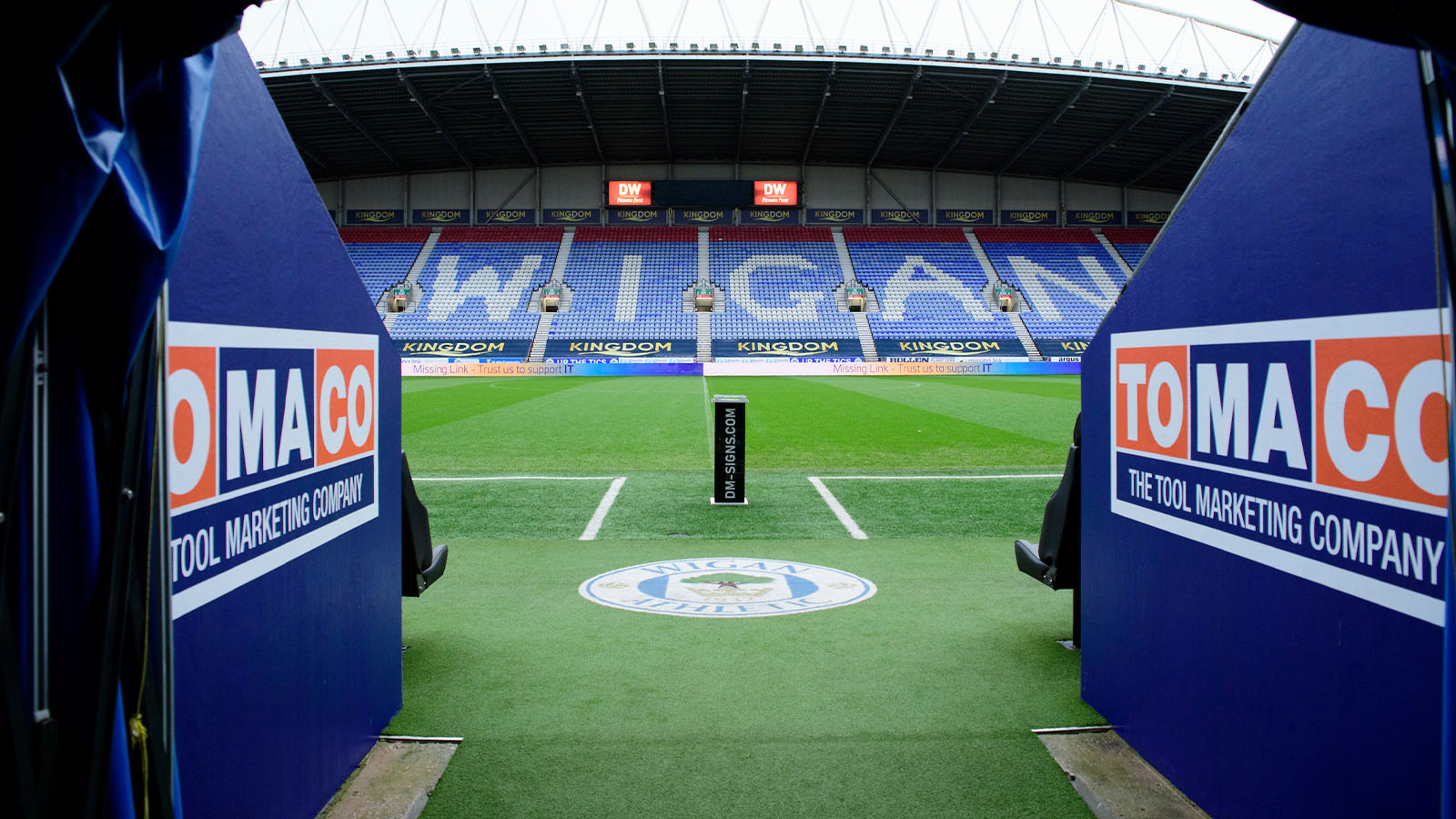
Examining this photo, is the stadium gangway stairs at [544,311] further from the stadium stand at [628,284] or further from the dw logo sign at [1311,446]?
the dw logo sign at [1311,446]

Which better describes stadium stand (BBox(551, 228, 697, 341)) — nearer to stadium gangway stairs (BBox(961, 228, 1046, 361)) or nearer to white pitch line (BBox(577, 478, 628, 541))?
stadium gangway stairs (BBox(961, 228, 1046, 361))

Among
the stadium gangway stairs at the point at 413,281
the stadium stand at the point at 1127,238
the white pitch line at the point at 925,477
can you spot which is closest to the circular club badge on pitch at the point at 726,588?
the white pitch line at the point at 925,477

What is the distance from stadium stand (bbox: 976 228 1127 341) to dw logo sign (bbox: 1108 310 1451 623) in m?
41.8

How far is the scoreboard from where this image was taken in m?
45.1

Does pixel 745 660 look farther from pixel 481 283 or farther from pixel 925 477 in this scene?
pixel 481 283

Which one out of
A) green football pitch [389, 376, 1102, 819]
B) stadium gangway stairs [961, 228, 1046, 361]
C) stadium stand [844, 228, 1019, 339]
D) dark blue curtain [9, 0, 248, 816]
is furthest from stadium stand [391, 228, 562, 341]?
dark blue curtain [9, 0, 248, 816]

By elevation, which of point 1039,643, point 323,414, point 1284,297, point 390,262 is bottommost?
point 1039,643

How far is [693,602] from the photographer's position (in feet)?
16.7

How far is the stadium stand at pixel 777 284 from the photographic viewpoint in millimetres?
42156

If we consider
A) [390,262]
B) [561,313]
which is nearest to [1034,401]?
[561,313]

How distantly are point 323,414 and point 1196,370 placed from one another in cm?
263

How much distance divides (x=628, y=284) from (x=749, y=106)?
36.4 feet

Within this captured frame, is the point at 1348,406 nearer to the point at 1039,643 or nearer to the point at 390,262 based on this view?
the point at 1039,643

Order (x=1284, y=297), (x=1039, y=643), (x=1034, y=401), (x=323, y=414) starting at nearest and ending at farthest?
(x=1284, y=297), (x=323, y=414), (x=1039, y=643), (x=1034, y=401)
